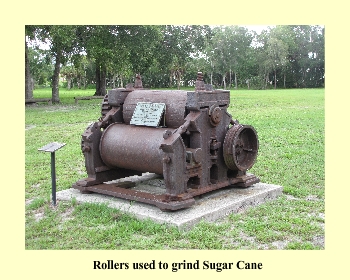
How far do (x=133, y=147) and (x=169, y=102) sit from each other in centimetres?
72

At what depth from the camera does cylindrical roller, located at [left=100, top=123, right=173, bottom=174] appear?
5785mm

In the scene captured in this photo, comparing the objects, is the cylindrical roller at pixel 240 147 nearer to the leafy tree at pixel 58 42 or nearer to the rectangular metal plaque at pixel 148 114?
the rectangular metal plaque at pixel 148 114

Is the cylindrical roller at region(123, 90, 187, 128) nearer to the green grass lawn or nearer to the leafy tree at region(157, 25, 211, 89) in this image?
the green grass lawn

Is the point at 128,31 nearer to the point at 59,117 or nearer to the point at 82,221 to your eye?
the point at 59,117

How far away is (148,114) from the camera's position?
6176mm

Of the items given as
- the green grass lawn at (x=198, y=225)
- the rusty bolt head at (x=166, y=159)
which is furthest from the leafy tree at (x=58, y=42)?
the rusty bolt head at (x=166, y=159)

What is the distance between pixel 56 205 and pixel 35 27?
19.3 m

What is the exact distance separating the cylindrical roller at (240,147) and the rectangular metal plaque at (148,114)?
0.88 meters

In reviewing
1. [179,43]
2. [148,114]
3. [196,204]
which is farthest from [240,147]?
[179,43]

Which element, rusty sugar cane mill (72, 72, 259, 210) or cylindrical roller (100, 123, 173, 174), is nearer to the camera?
rusty sugar cane mill (72, 72, 259, 210)

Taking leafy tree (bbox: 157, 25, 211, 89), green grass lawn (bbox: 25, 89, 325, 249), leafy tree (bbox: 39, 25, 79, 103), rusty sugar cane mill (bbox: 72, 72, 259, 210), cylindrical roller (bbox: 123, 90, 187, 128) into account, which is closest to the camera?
green grass lawn (bbox: 25, 89, 325, 249)

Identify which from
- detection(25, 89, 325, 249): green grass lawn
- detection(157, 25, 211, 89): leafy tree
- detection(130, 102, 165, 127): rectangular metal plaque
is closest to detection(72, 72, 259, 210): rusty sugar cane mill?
detection(130, 102, 165, 127): rectangular metal plaque

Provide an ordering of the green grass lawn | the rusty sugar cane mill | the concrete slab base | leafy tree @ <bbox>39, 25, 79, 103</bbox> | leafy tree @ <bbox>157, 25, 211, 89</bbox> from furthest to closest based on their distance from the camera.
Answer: leafy tree @ <bbox>157, 25, 211, 89</bbox> < leafy tree @ <bbox>39, 25, 79, 103</bbox> < the rusty sugar cane mill < the concrete slab base < the green grass lawn

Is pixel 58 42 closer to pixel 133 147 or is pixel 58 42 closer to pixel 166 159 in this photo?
pixel 133 147
